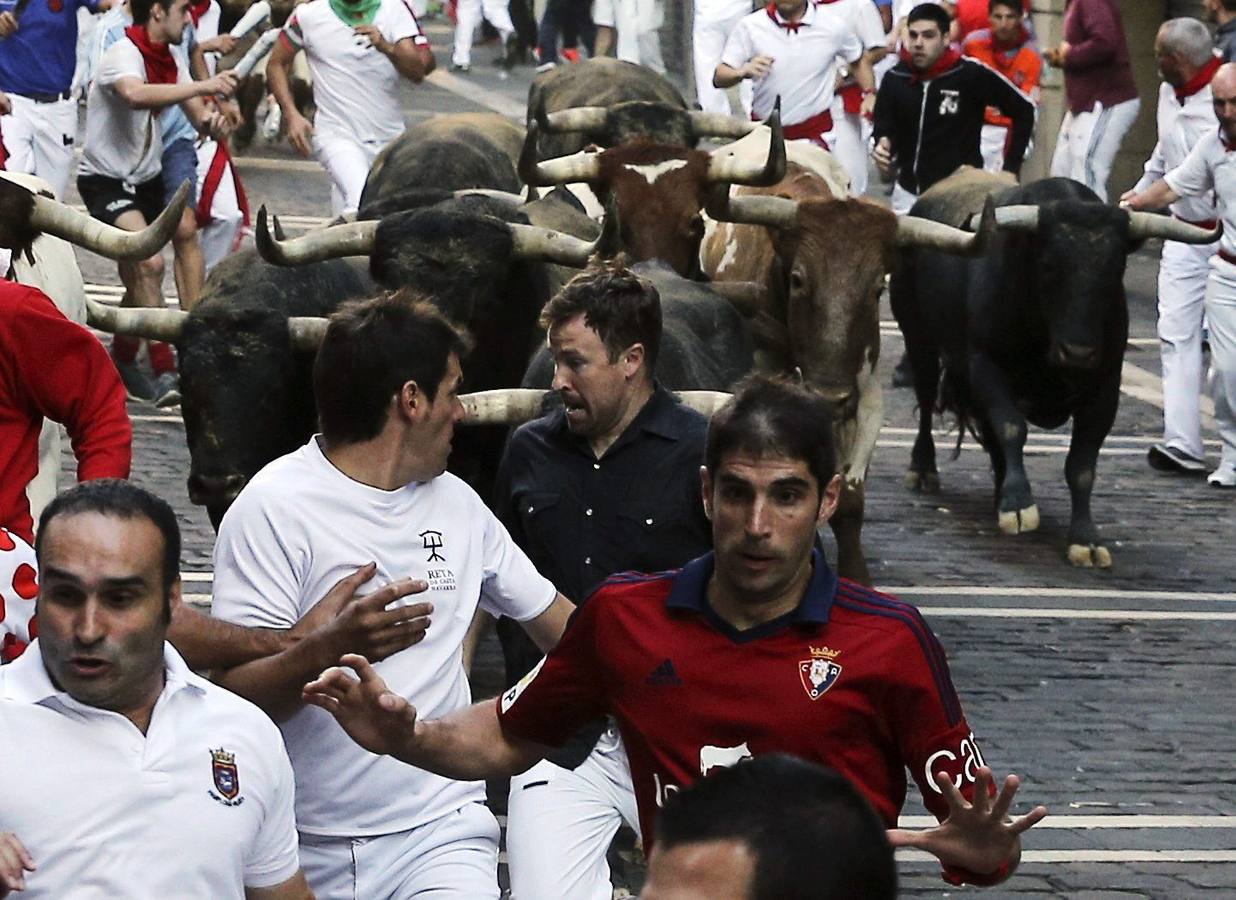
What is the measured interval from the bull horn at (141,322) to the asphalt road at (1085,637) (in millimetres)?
1497

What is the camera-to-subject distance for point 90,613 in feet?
14.0

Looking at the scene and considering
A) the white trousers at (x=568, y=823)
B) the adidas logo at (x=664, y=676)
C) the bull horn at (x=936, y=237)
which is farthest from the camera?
the bull horn at (x=936, y=237)

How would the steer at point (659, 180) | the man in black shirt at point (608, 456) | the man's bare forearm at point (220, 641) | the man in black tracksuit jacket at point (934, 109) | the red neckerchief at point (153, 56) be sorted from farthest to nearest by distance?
the man in black tracksuit jacket at point (934, 109) < the red neckerchief at point (153, 56) < the steer at point (659, 180) < the man in black shirt at point (608, 456) < the man's bare forearm at point (220, 641)

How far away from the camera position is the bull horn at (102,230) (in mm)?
8188

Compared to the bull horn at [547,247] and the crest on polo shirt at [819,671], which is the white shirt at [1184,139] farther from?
the crest on polo shirt at [819,671]

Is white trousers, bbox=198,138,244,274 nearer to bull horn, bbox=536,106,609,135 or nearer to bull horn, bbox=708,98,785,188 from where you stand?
bull horn, bbox=536,106,609,135

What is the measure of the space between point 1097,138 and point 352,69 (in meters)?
7.02

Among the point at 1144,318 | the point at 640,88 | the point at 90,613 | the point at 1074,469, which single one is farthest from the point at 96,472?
the point at 1144,318

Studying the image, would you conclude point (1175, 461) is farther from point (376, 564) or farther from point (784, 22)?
point (376, 564)

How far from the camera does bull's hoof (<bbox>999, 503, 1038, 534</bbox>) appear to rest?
1242cm

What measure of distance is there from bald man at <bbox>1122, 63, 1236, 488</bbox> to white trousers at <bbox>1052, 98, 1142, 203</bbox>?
4.86 metres

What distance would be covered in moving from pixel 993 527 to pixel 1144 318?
689cm

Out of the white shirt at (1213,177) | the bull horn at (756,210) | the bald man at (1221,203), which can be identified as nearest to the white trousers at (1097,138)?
the bald man at (1221,203)

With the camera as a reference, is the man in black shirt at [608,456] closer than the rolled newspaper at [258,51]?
Yes
